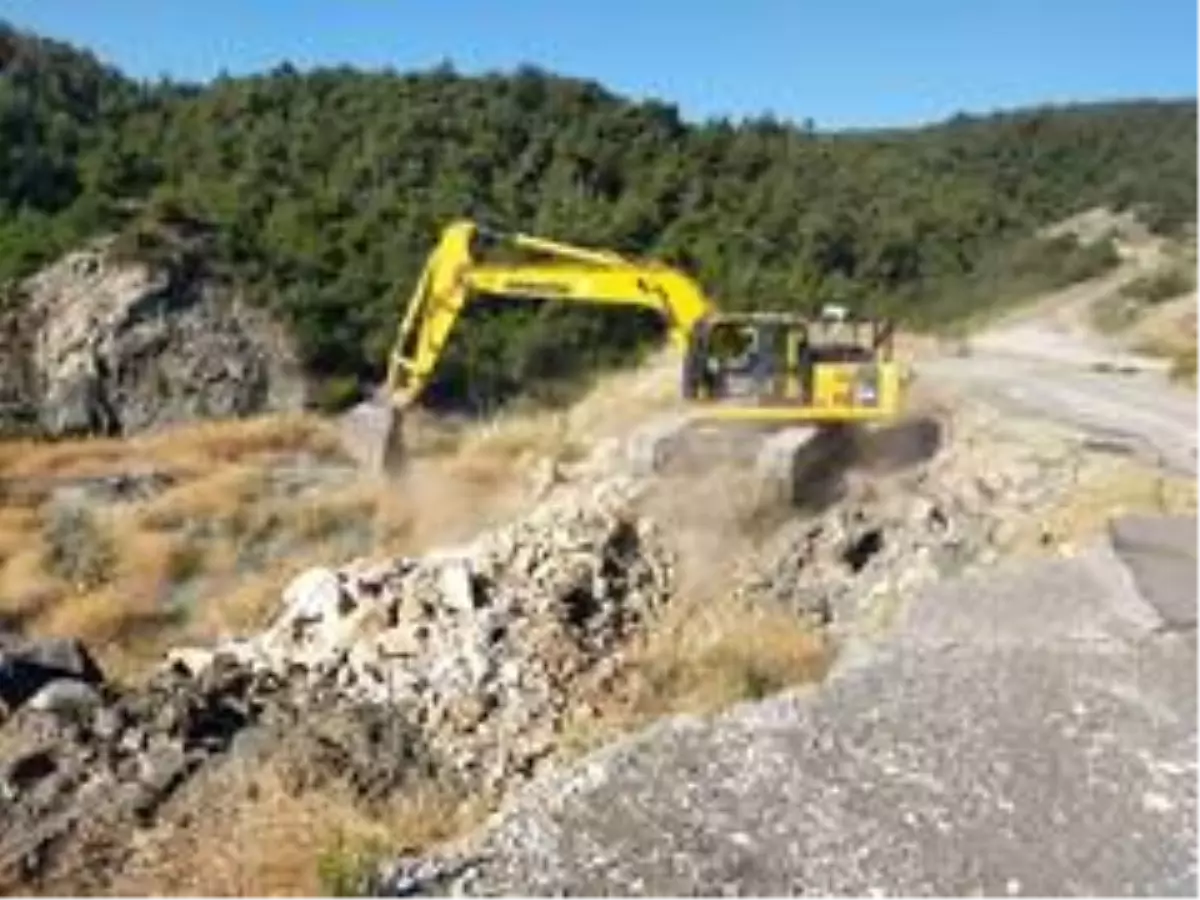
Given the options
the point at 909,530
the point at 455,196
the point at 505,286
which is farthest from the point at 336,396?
the point at 909,530

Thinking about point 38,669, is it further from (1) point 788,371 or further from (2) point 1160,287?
(2) point 1160,287

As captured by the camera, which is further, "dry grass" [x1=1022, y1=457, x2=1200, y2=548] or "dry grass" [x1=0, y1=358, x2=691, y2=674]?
"dry grass" [x1=0, y1=358, x2=691, y2=674]

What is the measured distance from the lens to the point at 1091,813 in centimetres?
969

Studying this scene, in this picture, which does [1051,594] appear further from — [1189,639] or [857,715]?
[857,715]

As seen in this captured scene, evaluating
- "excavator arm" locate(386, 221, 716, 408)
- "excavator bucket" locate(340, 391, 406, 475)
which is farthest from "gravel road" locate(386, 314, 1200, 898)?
"excavator bucket" locate(340, 391, 406, 475)

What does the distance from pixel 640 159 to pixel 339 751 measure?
53312mm

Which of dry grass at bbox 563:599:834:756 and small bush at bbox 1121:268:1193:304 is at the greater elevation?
dry grass at bbox 563:599:834:756

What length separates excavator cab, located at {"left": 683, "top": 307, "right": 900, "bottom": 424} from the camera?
86.1 ft

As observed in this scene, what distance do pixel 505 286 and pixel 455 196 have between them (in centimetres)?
3005

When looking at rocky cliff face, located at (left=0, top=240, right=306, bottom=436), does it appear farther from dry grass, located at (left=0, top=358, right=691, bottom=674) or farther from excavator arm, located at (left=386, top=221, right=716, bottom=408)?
excavator arm, located at (left=386, top=221, right=716, bottom=408)

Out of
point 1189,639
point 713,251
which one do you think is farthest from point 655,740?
point 713,251

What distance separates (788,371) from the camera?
26547 millimetres

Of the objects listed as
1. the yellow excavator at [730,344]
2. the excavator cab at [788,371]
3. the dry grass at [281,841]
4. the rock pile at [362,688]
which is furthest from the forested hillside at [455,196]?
the dry grass at [281,841]

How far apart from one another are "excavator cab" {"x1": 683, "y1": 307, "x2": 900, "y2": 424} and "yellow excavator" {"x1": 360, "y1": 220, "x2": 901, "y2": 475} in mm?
11
